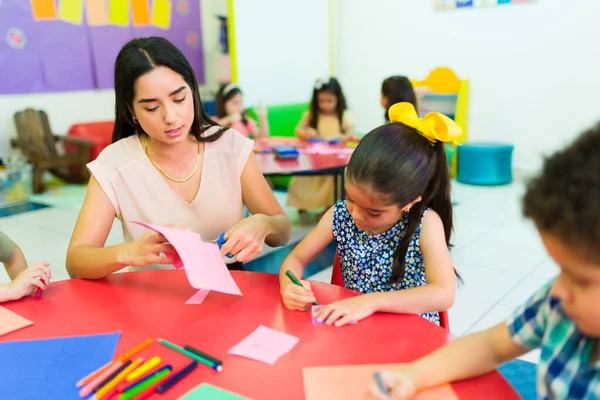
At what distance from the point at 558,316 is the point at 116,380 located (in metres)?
0.69

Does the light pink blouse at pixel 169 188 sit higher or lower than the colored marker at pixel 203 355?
higher

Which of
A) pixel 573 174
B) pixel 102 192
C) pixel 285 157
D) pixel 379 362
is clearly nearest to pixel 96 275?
pixel 102 192

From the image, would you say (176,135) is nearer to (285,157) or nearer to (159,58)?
(159,58)

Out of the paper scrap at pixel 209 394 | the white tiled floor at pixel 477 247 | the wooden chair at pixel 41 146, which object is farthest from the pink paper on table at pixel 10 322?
the wooden chair at pixel 41 146

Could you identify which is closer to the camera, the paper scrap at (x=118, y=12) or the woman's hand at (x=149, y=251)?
the woman's hand at (x=149, y=251)

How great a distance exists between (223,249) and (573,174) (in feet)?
2.68

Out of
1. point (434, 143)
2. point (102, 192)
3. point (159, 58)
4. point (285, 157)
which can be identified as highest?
point (159, 58)

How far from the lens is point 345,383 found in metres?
0.83

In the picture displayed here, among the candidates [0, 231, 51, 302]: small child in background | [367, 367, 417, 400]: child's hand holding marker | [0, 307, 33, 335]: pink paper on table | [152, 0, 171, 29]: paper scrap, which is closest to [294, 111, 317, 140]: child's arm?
[152, 0, 171, 29]: paper scrap

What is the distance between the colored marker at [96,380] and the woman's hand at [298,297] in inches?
14.1

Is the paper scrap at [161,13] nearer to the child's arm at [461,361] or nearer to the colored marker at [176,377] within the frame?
the colored marker at [176,377]

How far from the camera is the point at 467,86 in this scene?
17.0 ft

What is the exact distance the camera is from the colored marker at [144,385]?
792mm

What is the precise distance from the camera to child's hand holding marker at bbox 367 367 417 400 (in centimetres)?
77
